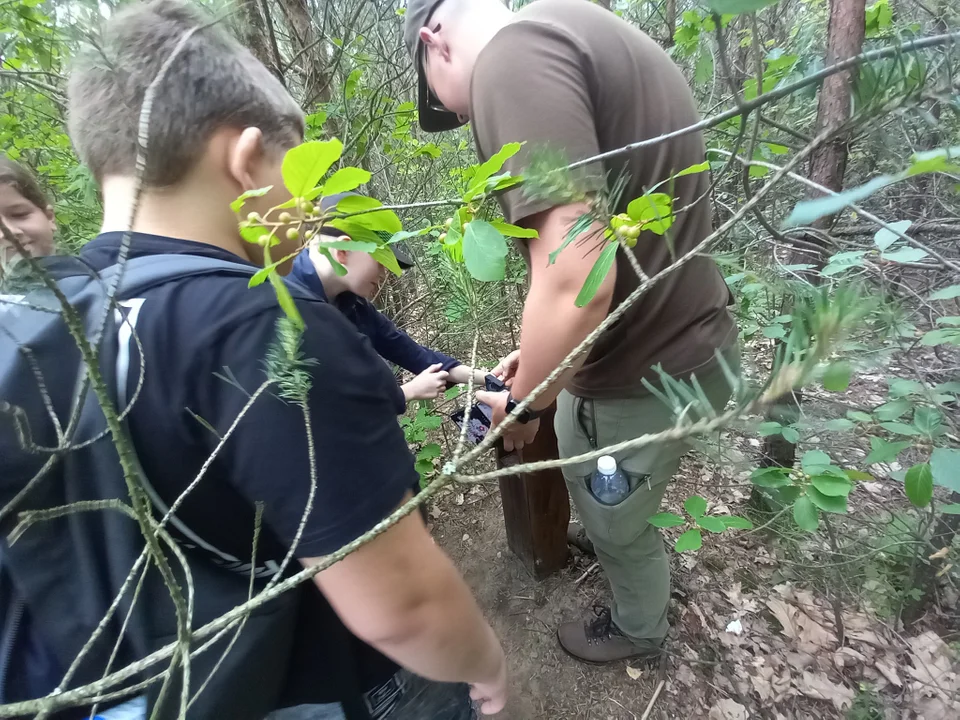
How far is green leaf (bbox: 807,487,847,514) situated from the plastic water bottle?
53 cm

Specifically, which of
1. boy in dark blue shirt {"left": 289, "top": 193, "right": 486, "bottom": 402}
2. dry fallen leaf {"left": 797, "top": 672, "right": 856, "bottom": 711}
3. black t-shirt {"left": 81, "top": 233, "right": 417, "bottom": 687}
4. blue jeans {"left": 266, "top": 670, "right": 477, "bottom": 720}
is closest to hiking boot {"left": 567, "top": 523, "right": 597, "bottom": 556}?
dry fallen leaf {"left": 797, "top": 672, "right": 856, "bottom": 711}

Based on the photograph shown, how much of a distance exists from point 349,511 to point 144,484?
23cm

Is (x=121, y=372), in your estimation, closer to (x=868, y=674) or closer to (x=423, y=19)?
(x=423, y=19)

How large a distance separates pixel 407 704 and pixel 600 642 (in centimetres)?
125

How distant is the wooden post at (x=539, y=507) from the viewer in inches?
81.3

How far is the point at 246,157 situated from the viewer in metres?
0.74

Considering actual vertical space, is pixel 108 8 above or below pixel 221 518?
above

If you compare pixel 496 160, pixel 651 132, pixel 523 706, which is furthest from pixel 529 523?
pixel 496 160

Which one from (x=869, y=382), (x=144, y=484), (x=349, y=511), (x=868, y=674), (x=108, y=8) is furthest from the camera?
(x=869, y=382)

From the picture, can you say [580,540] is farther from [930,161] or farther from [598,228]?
[930,161]

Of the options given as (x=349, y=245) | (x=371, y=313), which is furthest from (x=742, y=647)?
(x=349, y=245)

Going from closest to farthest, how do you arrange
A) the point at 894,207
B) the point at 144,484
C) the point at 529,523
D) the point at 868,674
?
the point at 144,484
the point at 868,674
the point at 529,523
the point at 894,207

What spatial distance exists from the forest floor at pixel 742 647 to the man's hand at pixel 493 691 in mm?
1014

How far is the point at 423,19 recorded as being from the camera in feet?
4.82
